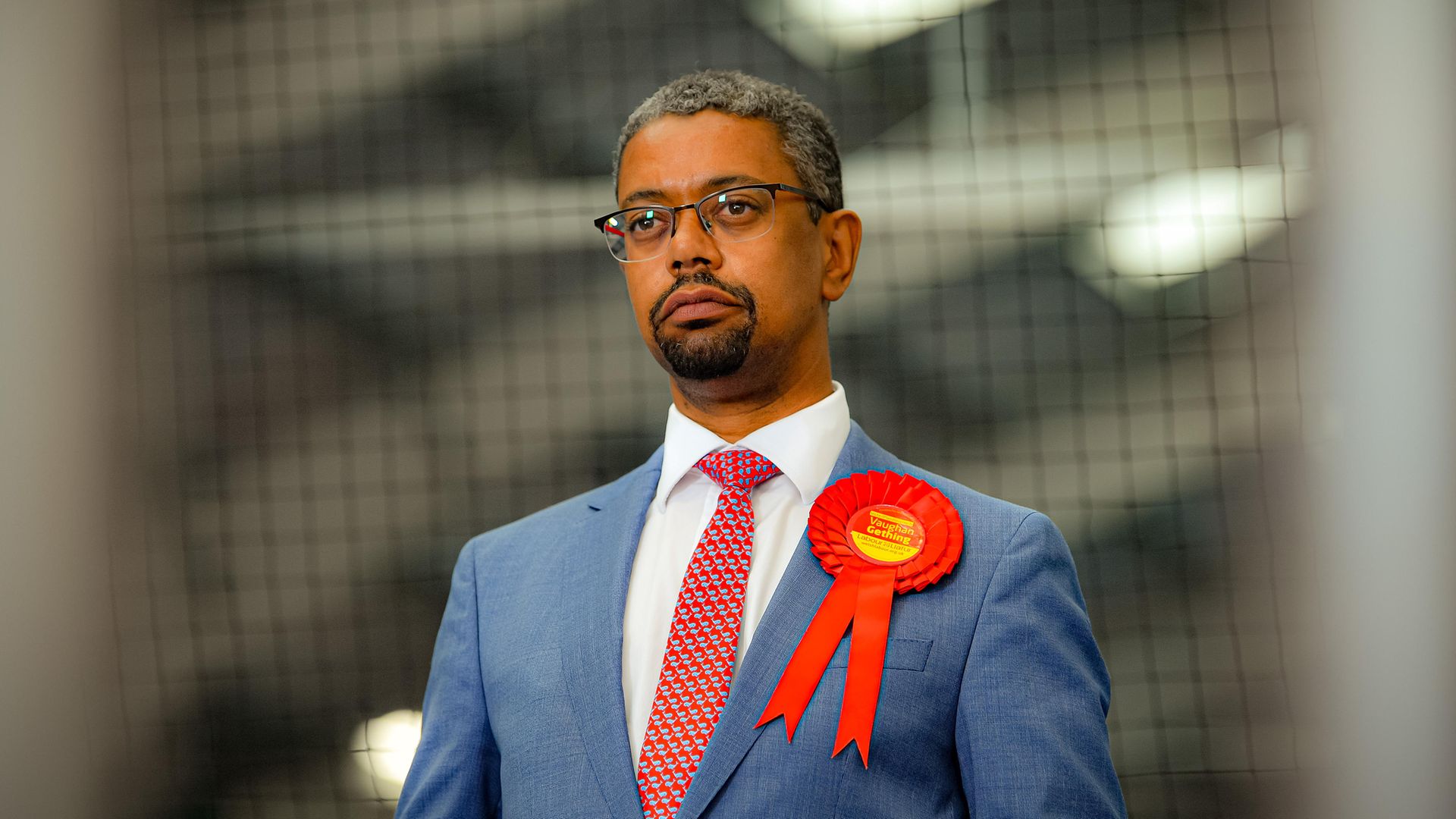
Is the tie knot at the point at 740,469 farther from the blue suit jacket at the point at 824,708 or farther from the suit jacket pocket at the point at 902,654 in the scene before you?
the suit jacket pocket at the point at 902,654

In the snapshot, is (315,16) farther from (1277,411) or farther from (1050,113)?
(1277,411)

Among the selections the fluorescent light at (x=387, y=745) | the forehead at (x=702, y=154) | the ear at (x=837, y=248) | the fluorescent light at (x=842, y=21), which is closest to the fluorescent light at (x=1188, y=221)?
the fluorescent light at (x=842, y=21)

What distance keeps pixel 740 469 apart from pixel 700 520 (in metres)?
0.09

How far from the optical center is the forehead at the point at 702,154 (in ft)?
4.35

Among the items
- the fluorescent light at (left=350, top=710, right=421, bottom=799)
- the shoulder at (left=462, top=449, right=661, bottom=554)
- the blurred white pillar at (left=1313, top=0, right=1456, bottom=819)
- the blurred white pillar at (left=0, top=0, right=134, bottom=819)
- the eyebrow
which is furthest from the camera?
the fluorescent light at (left=350, top=710, right=421, bottom=799)

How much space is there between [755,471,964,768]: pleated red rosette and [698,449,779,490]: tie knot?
0.30 feet

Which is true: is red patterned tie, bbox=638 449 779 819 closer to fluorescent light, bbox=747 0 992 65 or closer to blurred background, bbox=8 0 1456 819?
blurred background, bbox=8 0 1456 819

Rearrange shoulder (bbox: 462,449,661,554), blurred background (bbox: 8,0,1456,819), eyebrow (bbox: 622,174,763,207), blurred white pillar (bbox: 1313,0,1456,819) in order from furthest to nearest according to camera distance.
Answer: blurred background (bbox: 8,0,1456,819) < blurred white pillar (bbox: 1313,0,1456,819) < shoulder (bbox: 462,449,661,554) < eyebrow (bbox: 622,174,763,207)

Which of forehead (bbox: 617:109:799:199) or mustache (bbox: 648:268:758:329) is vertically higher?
forehead (bbox: 617:109:799:199)

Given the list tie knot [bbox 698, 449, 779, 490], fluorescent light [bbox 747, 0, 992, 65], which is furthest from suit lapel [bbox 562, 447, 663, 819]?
fluorescent light [bbox 747, 0, 992, 65]

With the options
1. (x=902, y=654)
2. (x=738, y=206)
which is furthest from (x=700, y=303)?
(x=902, y=654)

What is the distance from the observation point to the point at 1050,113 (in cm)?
284

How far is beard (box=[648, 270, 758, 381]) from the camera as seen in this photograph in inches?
50.9

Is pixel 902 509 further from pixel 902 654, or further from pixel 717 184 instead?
pixel 717 184
